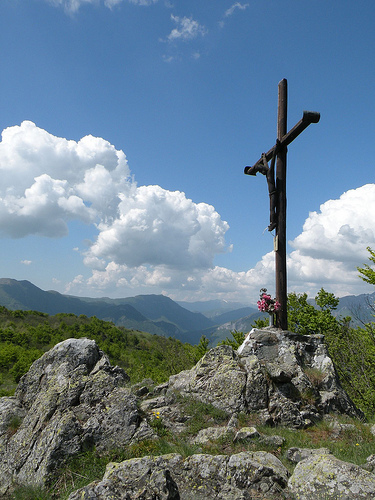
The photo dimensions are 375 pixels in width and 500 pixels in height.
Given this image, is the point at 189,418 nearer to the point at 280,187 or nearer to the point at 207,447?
the point at 207,447

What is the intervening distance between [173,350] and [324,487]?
31682 mm

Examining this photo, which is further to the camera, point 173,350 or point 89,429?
point 173,350

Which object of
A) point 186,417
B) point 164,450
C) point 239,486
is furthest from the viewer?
point 186,417

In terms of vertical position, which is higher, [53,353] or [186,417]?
[53,353]

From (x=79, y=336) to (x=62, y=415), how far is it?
366ft

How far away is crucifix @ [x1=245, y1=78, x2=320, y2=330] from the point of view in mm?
12930

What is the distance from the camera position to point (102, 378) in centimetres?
911

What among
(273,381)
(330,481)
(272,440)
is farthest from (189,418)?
(330,481)

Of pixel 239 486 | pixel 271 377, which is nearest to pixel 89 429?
pixel 239 486

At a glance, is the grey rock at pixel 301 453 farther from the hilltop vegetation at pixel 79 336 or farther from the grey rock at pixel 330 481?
the hilltop vegetation at pixel 79 336

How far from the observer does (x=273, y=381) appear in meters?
10.1

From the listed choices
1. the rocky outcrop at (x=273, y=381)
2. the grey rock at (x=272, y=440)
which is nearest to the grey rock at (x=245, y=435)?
the grey rock at (x=272, y=440)

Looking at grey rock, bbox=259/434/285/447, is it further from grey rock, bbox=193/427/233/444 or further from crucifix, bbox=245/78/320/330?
crucifix, bbox=245/78/320/330

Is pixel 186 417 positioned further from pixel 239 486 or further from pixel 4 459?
pixel 4 459
